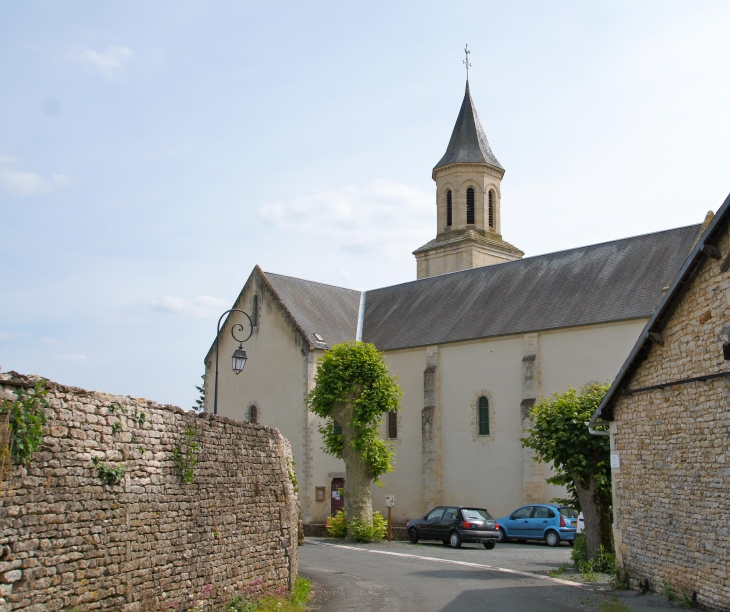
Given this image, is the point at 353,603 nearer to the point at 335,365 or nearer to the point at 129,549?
the point at 129,549

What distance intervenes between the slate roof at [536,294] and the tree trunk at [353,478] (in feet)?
21.2

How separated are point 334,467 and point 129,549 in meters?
25.0

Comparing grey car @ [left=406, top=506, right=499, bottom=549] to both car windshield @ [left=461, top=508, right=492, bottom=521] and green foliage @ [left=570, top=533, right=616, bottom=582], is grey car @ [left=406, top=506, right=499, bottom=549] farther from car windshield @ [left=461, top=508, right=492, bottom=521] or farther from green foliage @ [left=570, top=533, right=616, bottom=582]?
green foliage @ [left=570, top=533, right=616, bottom=582]

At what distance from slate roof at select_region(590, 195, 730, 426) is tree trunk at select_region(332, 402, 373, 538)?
1236 cm

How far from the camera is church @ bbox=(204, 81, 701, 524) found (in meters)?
26.9

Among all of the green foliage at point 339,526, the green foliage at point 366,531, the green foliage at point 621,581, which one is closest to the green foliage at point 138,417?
the green foliage at point 621,581

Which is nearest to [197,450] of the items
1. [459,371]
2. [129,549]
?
[129,549]

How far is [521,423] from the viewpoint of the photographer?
27766 mm

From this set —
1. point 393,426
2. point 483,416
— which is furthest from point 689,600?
point 393,426

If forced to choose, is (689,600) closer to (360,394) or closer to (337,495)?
(360,394)

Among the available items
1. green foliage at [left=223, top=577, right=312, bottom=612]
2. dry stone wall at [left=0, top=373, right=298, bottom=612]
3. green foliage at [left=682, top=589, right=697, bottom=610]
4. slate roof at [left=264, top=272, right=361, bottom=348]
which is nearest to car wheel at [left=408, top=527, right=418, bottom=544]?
slate roof at [left=264, top=272, right=361, bottom=348]

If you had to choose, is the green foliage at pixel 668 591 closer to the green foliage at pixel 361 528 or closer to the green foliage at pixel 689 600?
the green foliage at pixel 689 600

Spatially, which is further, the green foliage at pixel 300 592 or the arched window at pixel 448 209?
the arched window at pixel 448 209

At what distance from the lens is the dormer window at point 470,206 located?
4084cm
